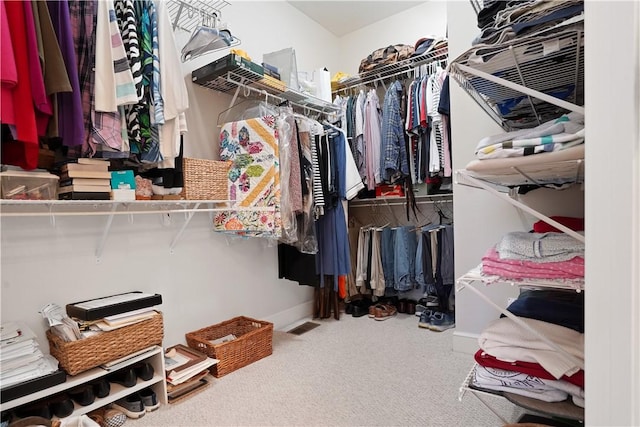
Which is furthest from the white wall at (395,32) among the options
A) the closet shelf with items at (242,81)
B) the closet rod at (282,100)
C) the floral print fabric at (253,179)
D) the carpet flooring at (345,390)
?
the carpet flooring at (345,390)

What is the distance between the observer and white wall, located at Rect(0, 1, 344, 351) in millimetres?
1551

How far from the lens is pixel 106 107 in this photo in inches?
55.7

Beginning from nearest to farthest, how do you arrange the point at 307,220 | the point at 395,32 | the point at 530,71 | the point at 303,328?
1. the point at 530,71
2. the point at 307,220
3. the point at 303,328
4. the point at 395,32

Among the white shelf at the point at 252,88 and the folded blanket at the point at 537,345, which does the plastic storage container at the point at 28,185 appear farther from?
the folded blanket at the point at 537,345

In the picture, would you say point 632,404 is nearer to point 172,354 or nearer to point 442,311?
point 172,354

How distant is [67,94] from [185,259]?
1135 millimetres

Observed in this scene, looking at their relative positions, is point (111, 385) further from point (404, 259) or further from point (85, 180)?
point (404, 259)

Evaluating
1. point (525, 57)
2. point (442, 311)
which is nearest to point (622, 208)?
point (525, 57)

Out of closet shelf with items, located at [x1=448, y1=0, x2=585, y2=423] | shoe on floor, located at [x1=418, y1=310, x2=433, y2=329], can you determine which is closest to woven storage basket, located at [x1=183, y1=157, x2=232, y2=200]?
closet shelf with items, located at [x1=448, y1=0, x2=585, y2=423]

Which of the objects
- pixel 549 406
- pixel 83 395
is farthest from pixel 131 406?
pixel 549 406

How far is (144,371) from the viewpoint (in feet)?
5.50

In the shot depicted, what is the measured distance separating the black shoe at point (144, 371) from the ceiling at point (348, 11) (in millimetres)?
2994

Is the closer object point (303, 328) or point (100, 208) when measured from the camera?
point (100, 208)

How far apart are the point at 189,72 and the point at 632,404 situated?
2505 millimetres
